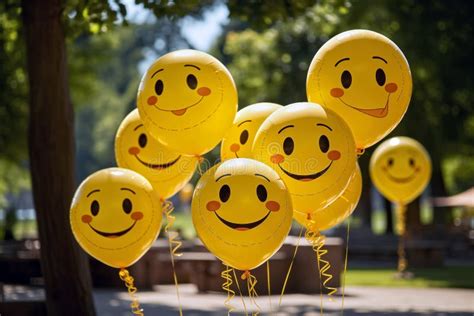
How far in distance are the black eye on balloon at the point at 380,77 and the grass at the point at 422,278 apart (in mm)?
12142

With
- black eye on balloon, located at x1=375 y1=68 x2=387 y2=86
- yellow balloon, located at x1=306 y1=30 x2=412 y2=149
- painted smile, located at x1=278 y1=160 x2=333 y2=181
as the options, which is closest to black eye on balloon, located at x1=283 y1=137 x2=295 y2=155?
painted smile, located at x1=278 y1=160 x2=333 y2=181

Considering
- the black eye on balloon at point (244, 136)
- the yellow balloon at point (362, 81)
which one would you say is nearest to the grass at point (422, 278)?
the black eye on balloon at point (244, 136)

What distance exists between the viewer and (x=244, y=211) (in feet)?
24.6

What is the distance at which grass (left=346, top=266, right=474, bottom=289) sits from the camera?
20.1 metres

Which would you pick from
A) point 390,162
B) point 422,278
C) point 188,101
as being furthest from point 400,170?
point 188,101

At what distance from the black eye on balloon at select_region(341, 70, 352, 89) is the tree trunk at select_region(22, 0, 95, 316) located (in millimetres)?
4522

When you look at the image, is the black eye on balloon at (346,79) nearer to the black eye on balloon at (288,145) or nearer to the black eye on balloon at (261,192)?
the black eye on balloon at (288,145)

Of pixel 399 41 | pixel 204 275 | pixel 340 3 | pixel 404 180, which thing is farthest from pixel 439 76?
pixel 340 3

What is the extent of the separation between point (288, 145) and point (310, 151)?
21 centimetres

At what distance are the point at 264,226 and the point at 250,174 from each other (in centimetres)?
46

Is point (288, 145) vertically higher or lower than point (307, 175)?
higher

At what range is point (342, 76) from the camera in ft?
27.1

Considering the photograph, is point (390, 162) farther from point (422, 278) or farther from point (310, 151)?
point (310, 151)

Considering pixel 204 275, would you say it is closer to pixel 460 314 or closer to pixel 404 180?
pixel 404 180
